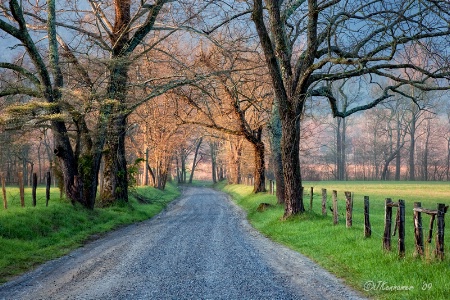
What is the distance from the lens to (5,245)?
Answer: 416 inches

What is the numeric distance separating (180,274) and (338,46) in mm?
10395

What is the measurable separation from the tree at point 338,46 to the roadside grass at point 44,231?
300 inches

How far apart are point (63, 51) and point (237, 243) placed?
510 inches

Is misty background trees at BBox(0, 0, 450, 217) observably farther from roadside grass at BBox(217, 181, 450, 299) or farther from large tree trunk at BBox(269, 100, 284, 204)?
roadside grass at BBox(217, 181, 450, 299)

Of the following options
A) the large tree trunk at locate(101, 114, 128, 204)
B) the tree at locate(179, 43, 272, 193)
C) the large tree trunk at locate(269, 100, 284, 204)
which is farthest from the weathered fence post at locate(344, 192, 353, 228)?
the large tree trunk at locate(101, 114, 128, 204)

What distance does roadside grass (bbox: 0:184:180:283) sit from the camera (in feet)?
32.5

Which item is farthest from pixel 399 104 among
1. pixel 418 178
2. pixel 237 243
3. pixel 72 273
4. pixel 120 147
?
pixel 72 273

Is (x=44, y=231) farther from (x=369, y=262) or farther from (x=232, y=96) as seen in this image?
(x=232, y=96)

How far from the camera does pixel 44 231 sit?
13.1 m

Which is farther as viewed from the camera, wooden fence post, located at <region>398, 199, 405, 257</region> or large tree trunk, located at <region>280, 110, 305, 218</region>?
large tree trunk, located at <region>280, 110, 305, 218</region>

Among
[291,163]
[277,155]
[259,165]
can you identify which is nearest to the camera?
[291,163]

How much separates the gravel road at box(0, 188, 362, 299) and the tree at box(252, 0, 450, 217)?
518 centimetres

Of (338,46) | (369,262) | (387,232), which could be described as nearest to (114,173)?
(338,46)

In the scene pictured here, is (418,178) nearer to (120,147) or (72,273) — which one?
(120,147)
